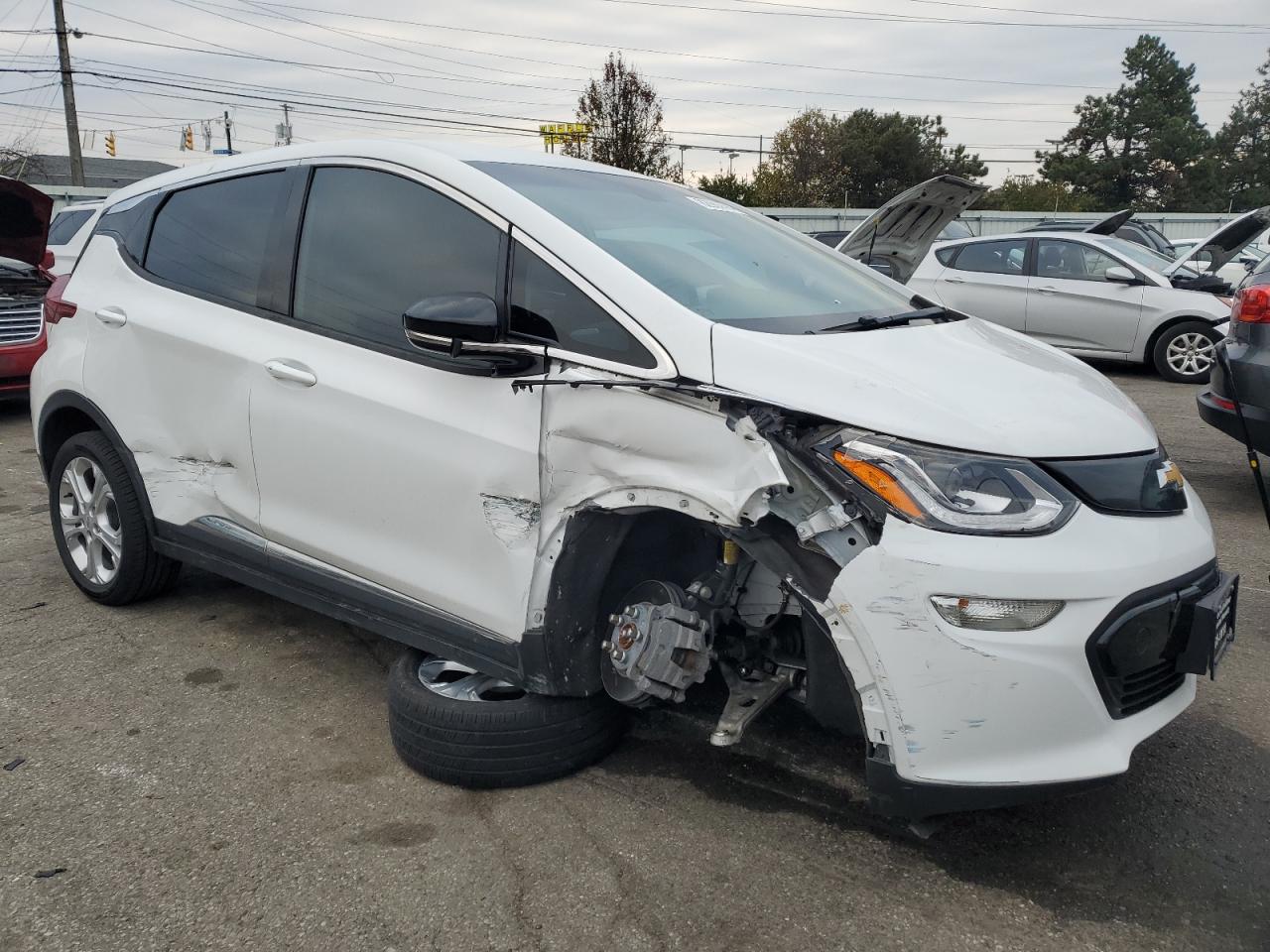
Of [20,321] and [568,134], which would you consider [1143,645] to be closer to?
[20,321]

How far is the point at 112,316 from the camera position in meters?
3.85

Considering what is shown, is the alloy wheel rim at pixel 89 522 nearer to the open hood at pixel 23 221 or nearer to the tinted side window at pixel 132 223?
the tinted side window at pixel 132 223

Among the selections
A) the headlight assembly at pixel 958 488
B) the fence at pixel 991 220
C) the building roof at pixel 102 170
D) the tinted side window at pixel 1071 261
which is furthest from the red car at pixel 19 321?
the building roof at pixel 102 170

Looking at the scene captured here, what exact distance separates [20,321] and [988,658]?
28.6 feet

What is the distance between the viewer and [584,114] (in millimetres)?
35406

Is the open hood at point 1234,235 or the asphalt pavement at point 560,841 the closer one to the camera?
the asphalt pavement at point 560,841

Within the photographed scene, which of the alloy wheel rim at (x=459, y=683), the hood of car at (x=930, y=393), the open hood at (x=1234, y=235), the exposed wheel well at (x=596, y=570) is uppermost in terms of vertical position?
the open hood at (x=1234, y=235)

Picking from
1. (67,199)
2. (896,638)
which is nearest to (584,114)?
(67,199)

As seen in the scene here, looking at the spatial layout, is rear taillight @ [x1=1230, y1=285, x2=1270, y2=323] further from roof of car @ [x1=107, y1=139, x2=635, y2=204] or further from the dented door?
the dented door

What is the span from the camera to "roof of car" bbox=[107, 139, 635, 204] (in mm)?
3074

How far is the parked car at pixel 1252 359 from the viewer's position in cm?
512

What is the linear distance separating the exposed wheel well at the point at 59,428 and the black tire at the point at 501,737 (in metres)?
2.12

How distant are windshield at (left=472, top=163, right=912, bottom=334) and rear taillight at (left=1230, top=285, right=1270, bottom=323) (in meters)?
2.71

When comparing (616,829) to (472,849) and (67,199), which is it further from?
(67,199)
